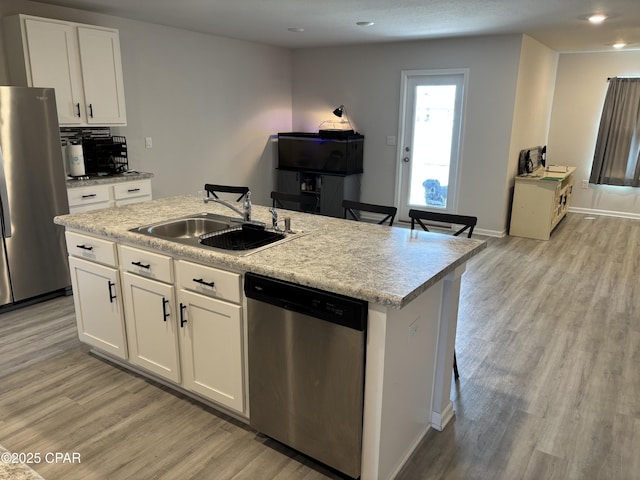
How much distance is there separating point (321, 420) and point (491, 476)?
2.60 feet

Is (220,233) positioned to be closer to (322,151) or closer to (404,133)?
(322,151)

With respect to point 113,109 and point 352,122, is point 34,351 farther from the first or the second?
point 352,122

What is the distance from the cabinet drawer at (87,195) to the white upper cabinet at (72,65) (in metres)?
0.63

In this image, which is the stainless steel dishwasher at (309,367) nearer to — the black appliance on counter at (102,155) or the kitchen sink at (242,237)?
the kitchen sink at (242,237)

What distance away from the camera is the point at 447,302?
Result: 223 cm

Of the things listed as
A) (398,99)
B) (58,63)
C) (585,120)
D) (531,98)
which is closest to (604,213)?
(585,120)

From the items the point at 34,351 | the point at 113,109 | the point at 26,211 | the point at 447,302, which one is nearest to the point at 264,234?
the point at 447,302

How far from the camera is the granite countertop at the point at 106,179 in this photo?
13.1 ft

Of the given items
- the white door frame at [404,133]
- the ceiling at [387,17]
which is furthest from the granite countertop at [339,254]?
the white door frame at [404,133]

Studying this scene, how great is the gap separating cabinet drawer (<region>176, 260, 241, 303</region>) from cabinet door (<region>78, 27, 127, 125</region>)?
2763 millimetres

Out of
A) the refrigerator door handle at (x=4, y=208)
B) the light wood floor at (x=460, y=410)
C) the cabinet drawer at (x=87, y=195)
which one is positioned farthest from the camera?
the cabinet drawer at (x=87, y=195)

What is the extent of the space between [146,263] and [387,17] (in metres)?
3.47

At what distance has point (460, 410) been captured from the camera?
8.32 feet

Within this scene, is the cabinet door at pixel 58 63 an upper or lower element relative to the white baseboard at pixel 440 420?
upper
